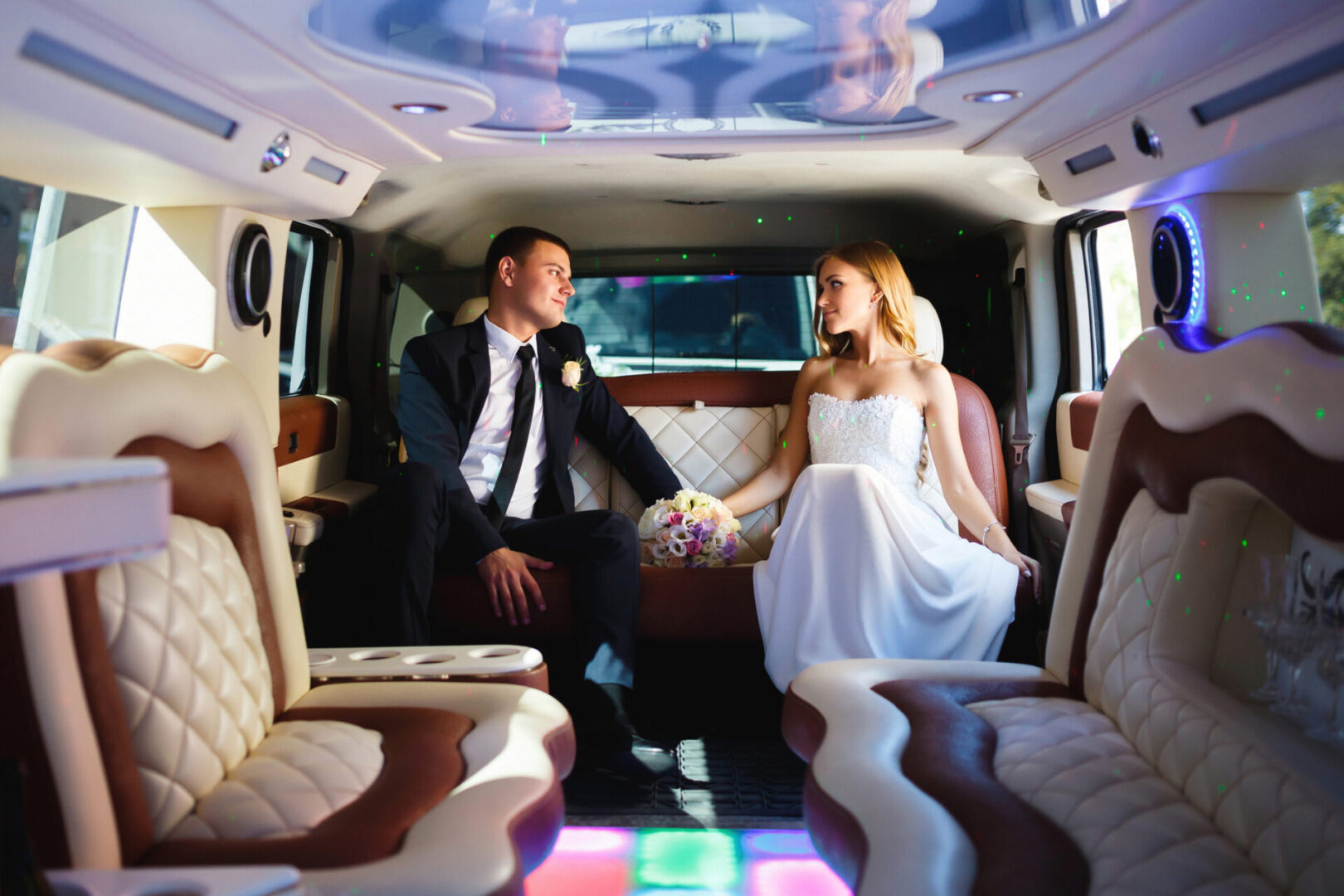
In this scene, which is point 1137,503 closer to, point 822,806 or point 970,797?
point 970,797

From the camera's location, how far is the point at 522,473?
350cm

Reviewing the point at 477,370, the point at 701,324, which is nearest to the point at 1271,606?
the point at 477,370

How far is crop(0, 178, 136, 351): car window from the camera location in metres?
2.31

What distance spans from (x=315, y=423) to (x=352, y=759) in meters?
2.23

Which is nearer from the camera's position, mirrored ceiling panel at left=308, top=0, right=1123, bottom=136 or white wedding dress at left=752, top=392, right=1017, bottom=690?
mirrored ceiling panel at left=308, top=0, right=1123, bottom=136

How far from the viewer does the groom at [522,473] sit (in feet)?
9.86

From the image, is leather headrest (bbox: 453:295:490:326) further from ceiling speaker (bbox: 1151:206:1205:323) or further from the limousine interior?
ceiling speaker (bbox: 1151:206:1205:323)

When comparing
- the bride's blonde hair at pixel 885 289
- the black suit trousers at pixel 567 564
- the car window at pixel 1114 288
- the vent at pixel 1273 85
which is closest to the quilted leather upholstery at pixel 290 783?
the black suit trousers at pixel 567 564

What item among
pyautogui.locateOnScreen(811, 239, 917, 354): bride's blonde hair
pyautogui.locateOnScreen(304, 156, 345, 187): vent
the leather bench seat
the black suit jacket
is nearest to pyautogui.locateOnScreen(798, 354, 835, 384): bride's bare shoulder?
pyautogui.locateOnScreen(811, 239, 917, 354): bride's blonde hair

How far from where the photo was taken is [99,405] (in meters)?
1.37

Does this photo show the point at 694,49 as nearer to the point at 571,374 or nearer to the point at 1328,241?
the point at 571,374

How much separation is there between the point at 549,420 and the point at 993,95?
1.78 metres

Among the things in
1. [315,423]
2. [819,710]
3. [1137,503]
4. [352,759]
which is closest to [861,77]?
[1137,503]

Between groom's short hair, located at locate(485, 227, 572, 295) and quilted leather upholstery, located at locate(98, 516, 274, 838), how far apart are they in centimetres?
194
